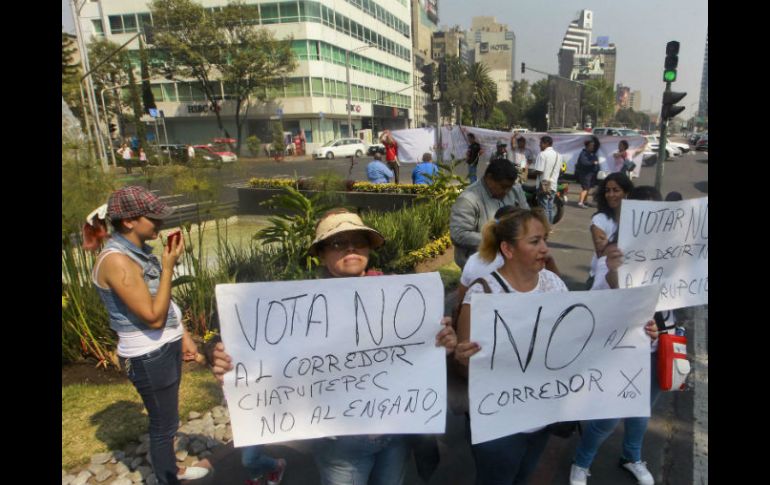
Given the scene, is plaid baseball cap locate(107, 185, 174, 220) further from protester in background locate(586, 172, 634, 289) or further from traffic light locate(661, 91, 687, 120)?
traffic light locate(661, 91, 687, 120)

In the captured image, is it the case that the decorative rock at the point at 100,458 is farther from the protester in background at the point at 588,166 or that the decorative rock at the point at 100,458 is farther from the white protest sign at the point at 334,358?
the protester in background at the point at 588,166

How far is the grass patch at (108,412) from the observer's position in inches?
117

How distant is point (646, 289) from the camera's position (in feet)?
6.25

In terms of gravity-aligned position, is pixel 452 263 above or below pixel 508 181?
below

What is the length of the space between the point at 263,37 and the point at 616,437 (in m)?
38.6

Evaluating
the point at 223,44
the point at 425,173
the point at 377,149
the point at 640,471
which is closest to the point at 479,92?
the point at 223,44

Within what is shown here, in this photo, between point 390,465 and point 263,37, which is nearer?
point 390,465

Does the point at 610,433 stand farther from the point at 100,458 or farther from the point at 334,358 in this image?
the point at 100,458

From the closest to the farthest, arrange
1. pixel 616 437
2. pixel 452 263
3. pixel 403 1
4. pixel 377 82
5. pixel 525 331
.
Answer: pixel 525 331, pixel 616 437, pixel 452 263, pixel 377 82, pixel 403 1

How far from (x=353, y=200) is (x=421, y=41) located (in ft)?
281

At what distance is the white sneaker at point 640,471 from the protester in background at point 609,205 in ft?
3.50

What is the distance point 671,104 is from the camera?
909 centimetres
